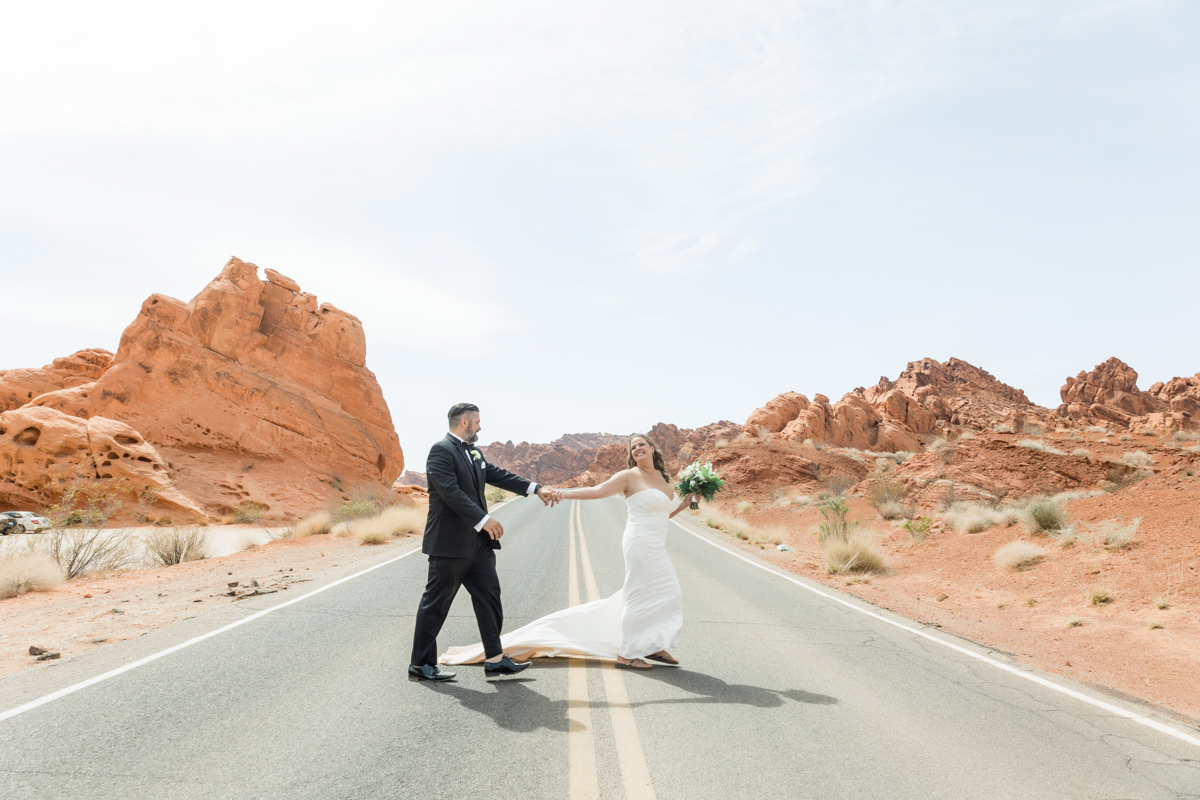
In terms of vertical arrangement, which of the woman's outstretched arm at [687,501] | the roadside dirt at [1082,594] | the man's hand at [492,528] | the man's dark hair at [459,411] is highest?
the man's dark hair at [459,411]

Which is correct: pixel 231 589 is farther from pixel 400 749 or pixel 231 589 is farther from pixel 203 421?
pixel 203 421

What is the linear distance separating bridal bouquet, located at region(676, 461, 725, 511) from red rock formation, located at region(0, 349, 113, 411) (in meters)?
39.8

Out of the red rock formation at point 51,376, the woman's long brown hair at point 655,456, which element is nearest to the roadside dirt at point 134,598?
the woman's long brown hair at point 655,456

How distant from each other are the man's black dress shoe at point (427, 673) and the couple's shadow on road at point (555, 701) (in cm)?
7

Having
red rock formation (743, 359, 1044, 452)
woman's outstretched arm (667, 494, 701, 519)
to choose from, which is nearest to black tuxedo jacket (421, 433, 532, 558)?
woman's outstretched arm (667, 494, 701, 519)

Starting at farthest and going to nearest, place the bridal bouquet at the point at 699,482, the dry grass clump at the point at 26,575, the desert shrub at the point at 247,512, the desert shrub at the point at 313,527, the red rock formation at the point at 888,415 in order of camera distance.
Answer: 1. the red rock formation at the point at 888,415
2. the desert shrub at the point at 247,512
3. the desert shrub at the point at 313,527
4. the dry grass clump at the point at 26,575
5. the bridal bouquet at the point at 699,482

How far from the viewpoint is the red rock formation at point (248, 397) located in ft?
93.9

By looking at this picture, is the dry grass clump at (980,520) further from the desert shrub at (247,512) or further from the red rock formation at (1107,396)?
the red rock formation at (1107,396)

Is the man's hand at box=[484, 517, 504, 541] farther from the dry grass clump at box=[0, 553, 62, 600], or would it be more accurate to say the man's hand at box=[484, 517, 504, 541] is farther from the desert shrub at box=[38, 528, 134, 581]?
the desert shrub at box=[38, 528, 134, 581]

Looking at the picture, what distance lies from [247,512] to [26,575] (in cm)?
1661

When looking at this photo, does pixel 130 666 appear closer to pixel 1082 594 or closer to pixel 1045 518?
pixel 1082 594

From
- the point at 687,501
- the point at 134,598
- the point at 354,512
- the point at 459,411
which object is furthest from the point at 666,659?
the point at 354,512

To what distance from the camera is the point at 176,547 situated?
44.5 feet

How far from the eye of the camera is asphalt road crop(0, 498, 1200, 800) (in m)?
3.33
